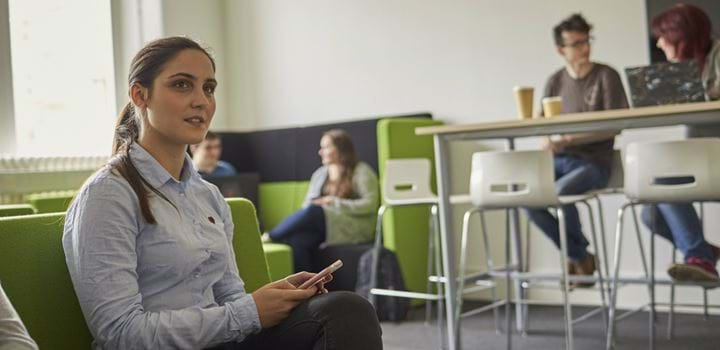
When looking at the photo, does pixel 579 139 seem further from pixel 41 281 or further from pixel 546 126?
pixel 41 281

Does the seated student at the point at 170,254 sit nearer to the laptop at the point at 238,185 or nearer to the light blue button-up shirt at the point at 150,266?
the light blue button-up shirt at the point at 150,266

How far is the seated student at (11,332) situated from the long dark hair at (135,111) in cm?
33

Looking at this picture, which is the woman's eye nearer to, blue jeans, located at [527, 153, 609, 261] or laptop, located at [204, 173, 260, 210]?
blue jeans, located at [527, 153, 609, 261]

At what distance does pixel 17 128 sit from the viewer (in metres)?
5.09

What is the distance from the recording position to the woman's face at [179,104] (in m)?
1.70

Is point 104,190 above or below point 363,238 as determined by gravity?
above

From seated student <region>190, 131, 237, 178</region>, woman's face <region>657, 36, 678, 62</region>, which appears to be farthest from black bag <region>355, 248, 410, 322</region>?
woman's face <region>657, 36, 678, 62</region>

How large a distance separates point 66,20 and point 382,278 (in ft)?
8.66

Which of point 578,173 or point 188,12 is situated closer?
point 578,173

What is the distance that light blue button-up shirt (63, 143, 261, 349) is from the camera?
151 cm

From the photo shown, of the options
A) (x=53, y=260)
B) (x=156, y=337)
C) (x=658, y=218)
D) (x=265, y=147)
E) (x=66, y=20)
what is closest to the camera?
(x=156, y=337)

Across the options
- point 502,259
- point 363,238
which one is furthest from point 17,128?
point 502,259

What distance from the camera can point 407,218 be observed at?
16.3 feet

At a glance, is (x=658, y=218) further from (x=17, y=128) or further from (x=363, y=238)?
(x=17, y=128)
